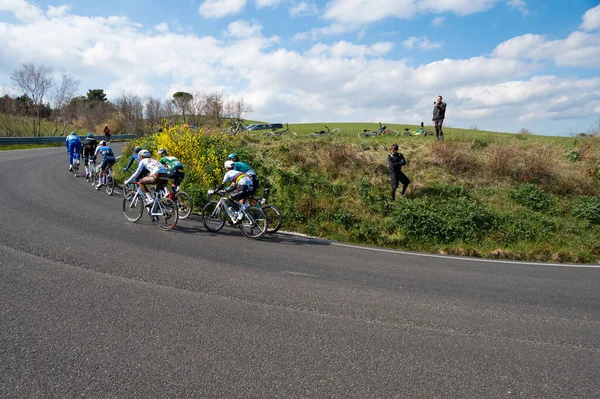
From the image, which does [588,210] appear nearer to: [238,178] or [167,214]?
Result: [238,178]

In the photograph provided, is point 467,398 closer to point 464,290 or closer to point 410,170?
point 464,290

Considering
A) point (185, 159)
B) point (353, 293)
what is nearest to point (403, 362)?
point (353, 293)

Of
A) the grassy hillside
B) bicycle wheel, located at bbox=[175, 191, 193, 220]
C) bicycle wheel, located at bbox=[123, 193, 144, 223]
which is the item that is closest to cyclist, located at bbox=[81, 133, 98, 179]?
the grassy hillside

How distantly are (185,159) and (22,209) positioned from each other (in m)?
5.90

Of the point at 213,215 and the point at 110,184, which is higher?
the point at 110,184

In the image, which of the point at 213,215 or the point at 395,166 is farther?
the point at 395,166

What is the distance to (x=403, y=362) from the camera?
3576 mm

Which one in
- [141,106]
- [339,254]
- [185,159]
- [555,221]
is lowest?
[339,254]

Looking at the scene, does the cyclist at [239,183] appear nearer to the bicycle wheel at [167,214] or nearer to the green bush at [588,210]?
the bicycle wheel at [167,214]

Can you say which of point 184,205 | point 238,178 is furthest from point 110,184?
point 238,178

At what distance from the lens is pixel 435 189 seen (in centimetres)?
1245

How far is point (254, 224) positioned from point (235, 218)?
56 centimetres

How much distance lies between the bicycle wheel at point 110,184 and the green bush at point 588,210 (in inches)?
651

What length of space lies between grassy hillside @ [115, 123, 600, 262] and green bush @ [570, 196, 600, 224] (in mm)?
34
